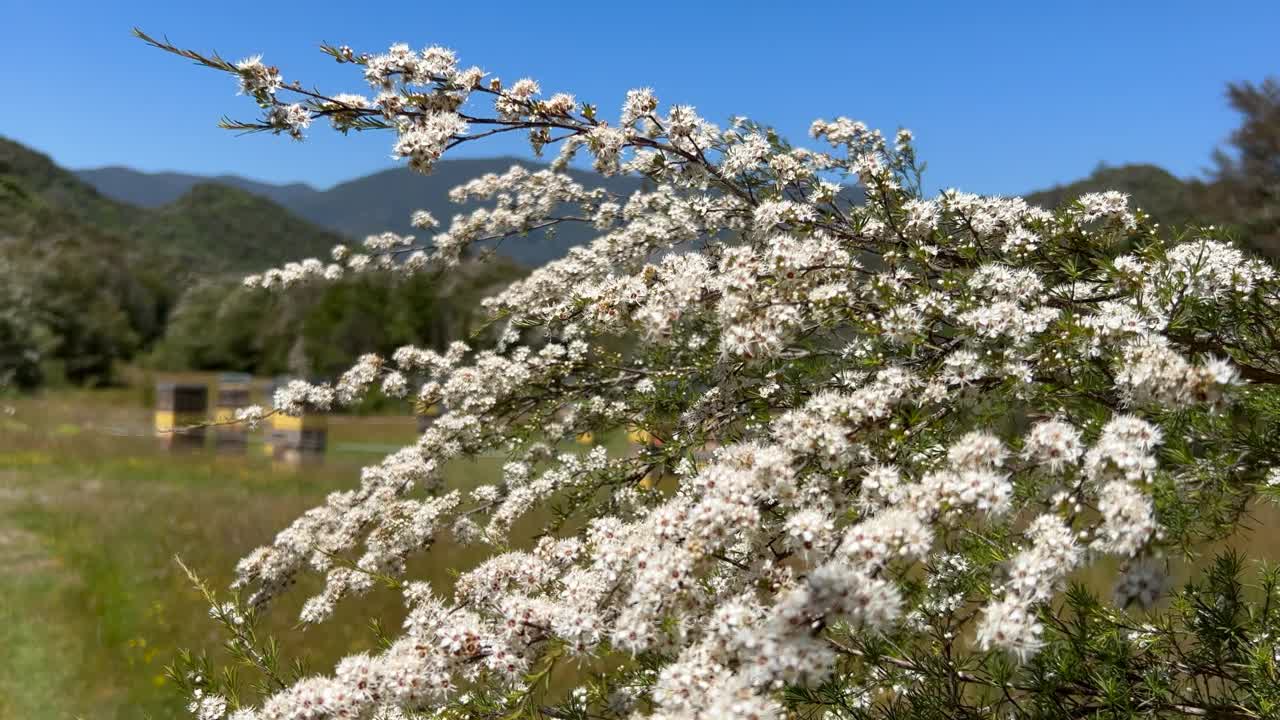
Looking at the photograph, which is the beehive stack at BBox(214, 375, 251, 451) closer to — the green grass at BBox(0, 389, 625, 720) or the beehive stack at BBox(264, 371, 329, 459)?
the beehive stack at BBox(264, 371, 329, 459)

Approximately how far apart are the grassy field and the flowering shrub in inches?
200

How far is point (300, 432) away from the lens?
25.2m

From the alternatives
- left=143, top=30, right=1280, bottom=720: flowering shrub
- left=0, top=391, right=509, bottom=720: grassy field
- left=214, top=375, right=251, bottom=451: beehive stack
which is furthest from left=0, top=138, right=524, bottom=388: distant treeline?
left=143, top=30, right=1280, bottom=720: flowering shrub

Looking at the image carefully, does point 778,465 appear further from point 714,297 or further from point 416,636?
point 416,636

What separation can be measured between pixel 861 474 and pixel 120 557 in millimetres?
13273

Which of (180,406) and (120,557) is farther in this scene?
(180,406)

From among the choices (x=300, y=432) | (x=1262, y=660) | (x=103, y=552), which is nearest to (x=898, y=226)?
(x=1262, y=660)

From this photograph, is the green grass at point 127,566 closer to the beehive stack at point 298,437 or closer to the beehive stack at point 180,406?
the beehive stack at point 180,406

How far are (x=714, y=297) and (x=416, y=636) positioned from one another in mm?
1715

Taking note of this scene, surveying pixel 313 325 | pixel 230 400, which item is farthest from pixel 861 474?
pixel 313 325

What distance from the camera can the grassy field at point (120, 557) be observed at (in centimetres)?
884

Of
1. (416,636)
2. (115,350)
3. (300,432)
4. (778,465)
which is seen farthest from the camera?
(115,350)

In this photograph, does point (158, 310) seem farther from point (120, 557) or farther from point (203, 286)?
point (120, 557)

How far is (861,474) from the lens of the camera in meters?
2.72
